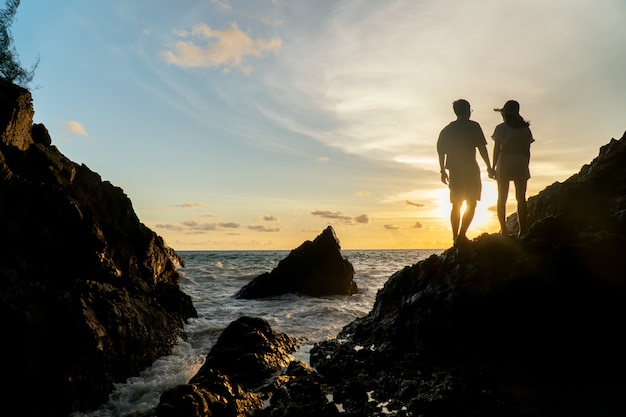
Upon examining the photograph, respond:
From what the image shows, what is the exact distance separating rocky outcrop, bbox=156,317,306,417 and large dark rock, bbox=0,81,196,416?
2.03m

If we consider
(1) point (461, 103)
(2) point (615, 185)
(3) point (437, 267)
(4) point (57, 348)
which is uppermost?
(1) point (461, 103)

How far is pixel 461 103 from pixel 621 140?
353 cm

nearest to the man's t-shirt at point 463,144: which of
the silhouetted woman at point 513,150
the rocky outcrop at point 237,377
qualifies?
the silhouetted woman at point 513,150

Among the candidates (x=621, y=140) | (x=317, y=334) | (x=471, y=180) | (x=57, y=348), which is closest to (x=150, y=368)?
(x=57, y=348)

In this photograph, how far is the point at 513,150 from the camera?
7.58m

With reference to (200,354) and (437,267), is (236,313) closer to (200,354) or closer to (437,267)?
(200,354)

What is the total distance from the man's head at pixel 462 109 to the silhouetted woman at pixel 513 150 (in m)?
0.83

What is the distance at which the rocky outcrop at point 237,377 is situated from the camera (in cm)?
505

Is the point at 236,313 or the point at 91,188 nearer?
the point at 91,188

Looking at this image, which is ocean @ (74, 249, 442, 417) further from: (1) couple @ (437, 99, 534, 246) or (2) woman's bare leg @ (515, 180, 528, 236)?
(2) woman's bare leg @ (515, 180, 528, 236)

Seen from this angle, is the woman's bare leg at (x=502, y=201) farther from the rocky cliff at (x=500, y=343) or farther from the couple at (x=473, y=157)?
the rocky cliff at (x=500, y=343)

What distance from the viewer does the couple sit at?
24.0 ft

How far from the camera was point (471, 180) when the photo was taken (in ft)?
24.0

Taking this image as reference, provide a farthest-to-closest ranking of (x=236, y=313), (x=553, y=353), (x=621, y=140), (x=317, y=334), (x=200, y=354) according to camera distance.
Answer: (x=236, y=313) → (x=317, y=334) → (x=200, y=354) → (x=621, y=140) → (x=553, y=353)
